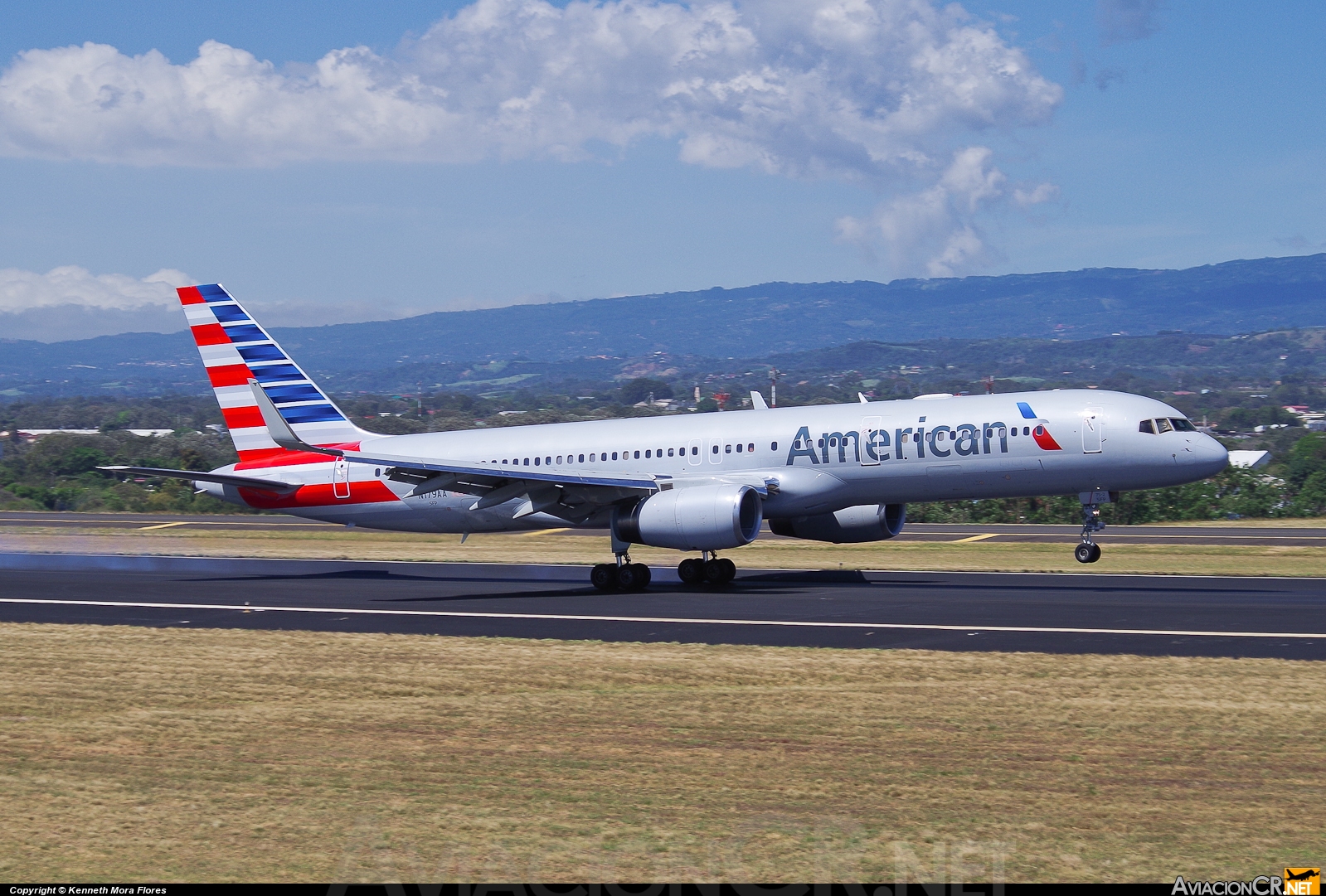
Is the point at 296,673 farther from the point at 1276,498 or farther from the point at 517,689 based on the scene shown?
the point at 1276,498

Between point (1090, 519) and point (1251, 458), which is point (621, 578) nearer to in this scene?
point (1090, 519)

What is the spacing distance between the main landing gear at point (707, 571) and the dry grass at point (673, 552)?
201 inches

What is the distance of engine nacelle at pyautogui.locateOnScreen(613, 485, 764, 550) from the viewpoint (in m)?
29.4

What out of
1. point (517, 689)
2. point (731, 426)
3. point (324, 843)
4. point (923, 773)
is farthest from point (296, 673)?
point (731, 426)

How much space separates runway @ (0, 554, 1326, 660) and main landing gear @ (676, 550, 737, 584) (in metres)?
0.39

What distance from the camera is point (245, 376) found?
3747 centimetres

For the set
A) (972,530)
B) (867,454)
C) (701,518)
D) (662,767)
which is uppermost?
(867,454)

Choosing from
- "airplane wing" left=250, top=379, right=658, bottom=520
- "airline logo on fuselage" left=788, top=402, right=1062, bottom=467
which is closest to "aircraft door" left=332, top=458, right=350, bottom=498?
"airplane wing" left=250, top=379, right=658, bottom=520

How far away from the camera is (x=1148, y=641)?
20.8m

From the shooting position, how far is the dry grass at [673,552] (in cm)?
3575

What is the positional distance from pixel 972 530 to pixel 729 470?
822 inches

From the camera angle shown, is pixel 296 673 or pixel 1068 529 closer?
pixel 296 673

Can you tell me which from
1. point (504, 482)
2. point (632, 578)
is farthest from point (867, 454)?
point (504, 482)

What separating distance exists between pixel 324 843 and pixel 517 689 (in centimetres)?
695
